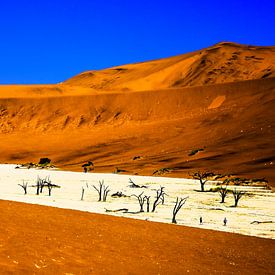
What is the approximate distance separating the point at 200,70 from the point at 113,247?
85.4 metres

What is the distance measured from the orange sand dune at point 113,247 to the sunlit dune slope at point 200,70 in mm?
75115

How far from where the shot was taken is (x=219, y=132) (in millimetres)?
45594

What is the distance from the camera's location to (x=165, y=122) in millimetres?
56344

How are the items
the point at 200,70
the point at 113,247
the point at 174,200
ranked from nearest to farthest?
the point at 113,247, the point at 174,200, the point at 200,70

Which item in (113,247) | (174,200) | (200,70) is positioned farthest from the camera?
(200,70)

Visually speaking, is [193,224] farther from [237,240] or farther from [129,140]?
[129,140]

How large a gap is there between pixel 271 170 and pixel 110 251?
24487 millimetres

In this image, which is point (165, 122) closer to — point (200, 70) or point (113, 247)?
point (200, 70)

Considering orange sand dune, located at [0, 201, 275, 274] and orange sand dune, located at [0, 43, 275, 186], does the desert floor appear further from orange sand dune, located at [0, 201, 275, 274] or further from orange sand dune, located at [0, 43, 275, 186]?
orange sand dune, located at [0, 43, 275, 186]

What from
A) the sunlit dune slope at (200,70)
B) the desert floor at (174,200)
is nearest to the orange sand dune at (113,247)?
the desert floor at (174,200)

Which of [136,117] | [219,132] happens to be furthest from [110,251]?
[136,117]

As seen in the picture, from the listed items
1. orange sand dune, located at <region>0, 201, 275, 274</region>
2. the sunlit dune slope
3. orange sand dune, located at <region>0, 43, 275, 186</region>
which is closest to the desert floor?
orange sand dune, located at <region>0, 201, 275, 274</region>

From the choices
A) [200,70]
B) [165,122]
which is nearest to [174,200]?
[165,122]

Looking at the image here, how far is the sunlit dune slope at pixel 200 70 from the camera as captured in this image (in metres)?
88.6
